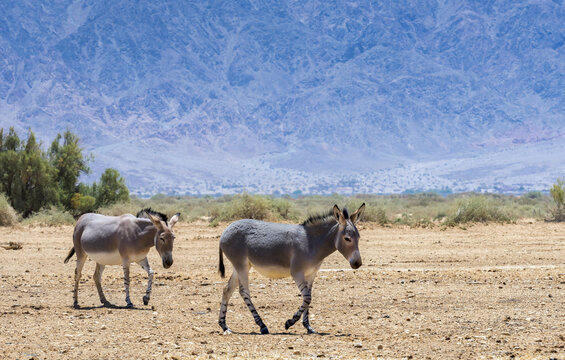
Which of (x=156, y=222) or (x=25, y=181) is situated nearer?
(x=156, y=222)

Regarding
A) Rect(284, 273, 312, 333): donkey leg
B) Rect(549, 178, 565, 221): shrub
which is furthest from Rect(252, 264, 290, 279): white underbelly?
Rect(549, 178, 565, 221): shrub

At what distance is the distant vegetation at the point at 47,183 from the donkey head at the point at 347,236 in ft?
86.9

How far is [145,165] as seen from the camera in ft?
598

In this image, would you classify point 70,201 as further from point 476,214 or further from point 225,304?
point 225,304

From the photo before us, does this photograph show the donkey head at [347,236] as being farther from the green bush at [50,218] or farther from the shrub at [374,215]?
the shrub at [374,215]

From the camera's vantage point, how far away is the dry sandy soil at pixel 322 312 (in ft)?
35.0

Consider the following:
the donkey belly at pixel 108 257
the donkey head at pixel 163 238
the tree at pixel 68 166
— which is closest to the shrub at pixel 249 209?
the tree at pixel 68 166

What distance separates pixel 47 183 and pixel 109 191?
4062 mm

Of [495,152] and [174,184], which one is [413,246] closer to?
[174,184]

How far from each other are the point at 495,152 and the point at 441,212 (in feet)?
504

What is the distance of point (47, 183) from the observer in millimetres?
40156

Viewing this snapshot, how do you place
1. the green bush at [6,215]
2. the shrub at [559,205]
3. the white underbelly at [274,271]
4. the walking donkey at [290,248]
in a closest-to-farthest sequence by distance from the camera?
the walking donkey at [290,248] → the white underbelly at [274,271] → the green bush at [6,215] → the shrub at [559,205]

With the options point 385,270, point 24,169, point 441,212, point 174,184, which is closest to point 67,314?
point 385,270

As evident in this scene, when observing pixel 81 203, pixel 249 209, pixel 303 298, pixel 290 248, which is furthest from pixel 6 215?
pixel 303 298
